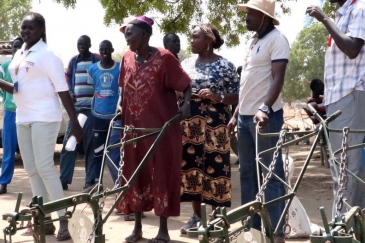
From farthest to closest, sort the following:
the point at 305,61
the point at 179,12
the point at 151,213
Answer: the point at 305,61
the point at 179,12
the point at 151,213

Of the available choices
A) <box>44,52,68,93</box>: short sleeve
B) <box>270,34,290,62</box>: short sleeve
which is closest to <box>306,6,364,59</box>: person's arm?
<box>270,34,290,62</box>: short sleeve

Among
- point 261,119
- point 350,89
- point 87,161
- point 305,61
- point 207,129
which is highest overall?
point 305,61

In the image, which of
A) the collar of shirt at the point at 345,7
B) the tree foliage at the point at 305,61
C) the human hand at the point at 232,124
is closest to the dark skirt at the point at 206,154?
the human hand at the point at 232,124

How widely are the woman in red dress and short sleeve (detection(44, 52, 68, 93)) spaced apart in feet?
1.84

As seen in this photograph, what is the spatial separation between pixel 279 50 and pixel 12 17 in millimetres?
41919

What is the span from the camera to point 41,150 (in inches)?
237

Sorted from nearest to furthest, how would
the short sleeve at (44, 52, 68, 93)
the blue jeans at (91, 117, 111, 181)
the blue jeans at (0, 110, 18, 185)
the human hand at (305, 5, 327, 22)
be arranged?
the human hand at (305, 5, 327, 22), the short sleeve at (44, 52, 68, 93), the blue jeans at (0, 110, 18, 185), the blue jeans at (91, 117, 111, 181)

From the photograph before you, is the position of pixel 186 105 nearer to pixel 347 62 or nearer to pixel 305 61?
pixel 347 62

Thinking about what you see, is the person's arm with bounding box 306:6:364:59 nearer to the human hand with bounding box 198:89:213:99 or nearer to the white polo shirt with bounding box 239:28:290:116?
the white polo shirt with bounding box 239:28:290:116

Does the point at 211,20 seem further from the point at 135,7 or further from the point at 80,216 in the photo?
the point at 80,216

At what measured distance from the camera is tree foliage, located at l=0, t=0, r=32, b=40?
44253 mm

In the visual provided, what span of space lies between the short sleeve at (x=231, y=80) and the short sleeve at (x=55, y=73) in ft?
5.21

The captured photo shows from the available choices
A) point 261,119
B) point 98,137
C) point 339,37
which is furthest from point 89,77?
point 339,37

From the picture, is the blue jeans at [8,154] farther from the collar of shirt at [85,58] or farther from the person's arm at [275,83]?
the person's arm at [275,83]
